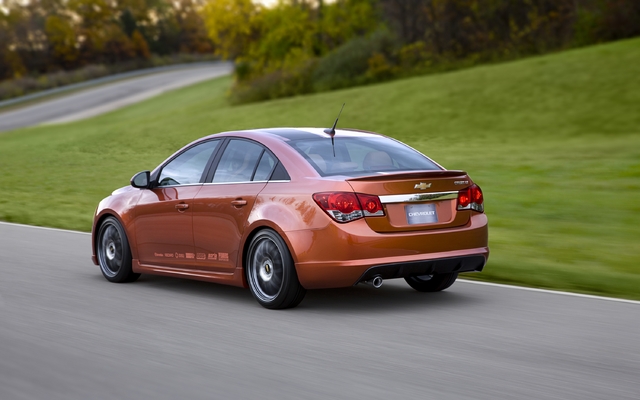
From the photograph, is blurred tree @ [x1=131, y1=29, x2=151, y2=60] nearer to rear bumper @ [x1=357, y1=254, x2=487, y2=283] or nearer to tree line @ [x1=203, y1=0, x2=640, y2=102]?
tree line @ [x1=203, y1=0, x2=640, y2=102]

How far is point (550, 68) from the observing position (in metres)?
37.3

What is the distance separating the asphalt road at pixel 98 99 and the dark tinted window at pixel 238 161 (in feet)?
143

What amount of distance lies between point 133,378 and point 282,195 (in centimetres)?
247

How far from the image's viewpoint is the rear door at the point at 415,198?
732 cm

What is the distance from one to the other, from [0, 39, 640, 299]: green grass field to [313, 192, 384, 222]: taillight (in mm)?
2605

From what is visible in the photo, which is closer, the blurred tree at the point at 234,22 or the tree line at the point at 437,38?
the tree line at the point at 437,38

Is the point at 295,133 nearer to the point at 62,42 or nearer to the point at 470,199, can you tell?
the point at 470,199

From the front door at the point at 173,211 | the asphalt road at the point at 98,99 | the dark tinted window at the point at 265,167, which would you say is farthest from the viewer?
the asphalt road at the point at 98,99

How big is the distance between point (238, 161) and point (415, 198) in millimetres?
1741

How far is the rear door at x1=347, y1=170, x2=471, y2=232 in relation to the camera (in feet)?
24.0

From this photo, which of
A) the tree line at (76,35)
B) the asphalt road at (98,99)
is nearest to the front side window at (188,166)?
the asphalt road at (98,99)

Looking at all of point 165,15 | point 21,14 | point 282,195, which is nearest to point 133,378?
point 282,195

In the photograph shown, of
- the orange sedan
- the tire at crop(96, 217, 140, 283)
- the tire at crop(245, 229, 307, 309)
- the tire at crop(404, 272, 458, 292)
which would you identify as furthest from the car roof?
the tire at crop(96, 217, 140, 283)

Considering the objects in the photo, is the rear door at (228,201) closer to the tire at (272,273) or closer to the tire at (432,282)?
the tire at (272,273)
